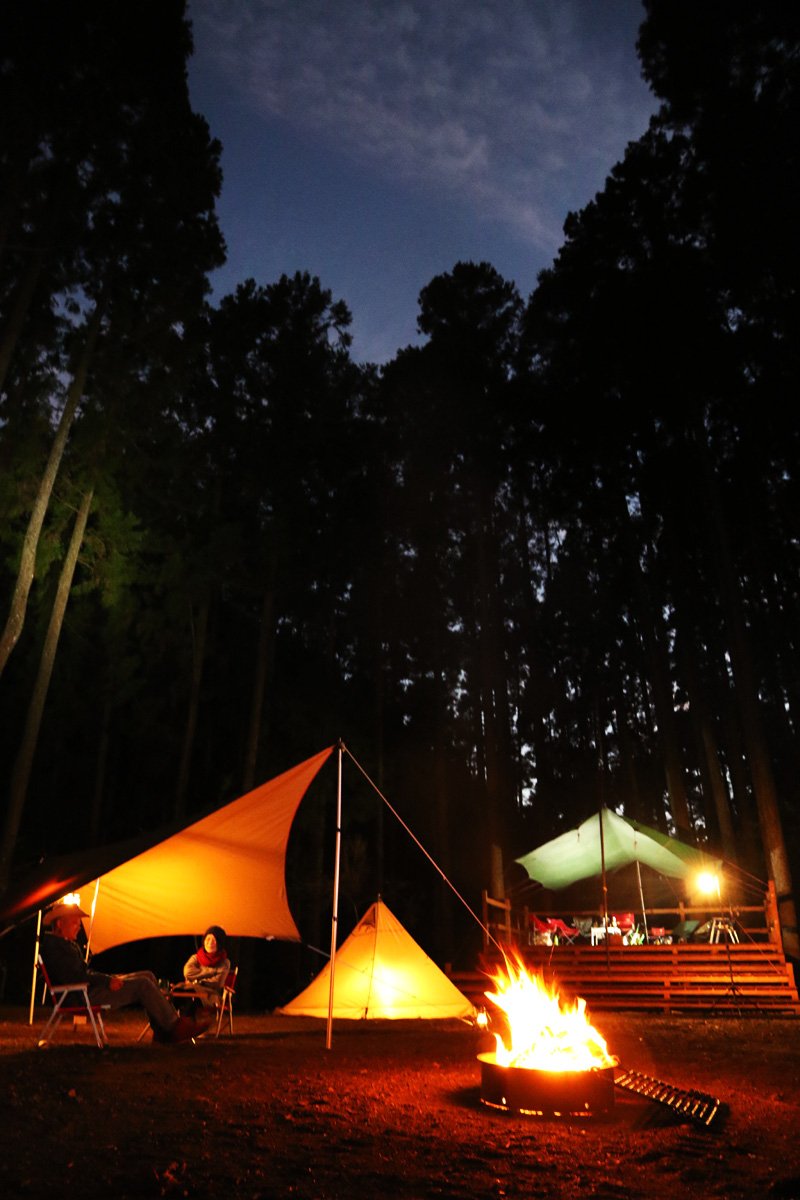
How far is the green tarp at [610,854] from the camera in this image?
1265 cm

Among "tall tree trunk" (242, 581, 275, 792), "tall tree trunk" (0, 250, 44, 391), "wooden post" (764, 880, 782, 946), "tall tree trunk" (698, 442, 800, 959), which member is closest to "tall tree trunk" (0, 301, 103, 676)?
"tall tree trunk" (0, 250, 44, 391)

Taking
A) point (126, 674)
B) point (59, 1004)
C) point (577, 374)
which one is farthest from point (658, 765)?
point (59, 1004)

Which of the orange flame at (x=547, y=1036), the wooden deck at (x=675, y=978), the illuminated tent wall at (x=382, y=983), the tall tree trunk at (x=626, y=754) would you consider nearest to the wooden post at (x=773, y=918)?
the wooden deck at (x=675, y=978)

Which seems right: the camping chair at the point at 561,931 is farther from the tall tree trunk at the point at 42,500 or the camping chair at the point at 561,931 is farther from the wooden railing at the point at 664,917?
the tall tree trunk at the point at 42,500

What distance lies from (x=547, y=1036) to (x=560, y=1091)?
52 cm

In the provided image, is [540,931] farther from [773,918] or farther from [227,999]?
[227,999]

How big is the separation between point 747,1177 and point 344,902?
1731 centimetres

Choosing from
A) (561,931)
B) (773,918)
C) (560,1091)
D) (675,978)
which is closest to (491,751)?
(561,931)

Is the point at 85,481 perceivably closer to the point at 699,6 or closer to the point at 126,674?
the point at 126,674

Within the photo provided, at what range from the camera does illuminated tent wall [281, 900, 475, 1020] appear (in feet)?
26.9

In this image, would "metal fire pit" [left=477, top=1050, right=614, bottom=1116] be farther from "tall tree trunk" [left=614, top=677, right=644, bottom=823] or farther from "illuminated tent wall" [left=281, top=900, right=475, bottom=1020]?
"tall tree trunk" [left=614, top=677, right=644, bottom=823]

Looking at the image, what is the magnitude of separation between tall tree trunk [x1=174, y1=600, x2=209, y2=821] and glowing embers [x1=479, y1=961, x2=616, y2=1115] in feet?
36.6

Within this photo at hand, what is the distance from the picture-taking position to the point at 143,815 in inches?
710

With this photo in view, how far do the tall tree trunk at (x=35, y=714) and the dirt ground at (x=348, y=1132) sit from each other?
4794 millimetres
